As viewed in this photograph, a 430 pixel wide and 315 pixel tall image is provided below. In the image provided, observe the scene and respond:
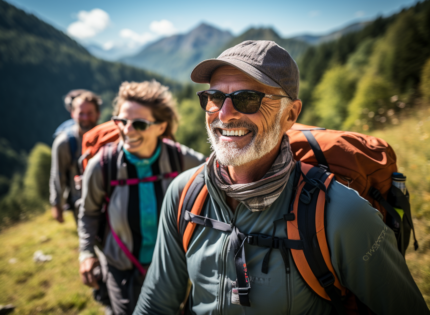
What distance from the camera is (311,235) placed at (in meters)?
1.24

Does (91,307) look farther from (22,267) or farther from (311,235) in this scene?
(311,235)

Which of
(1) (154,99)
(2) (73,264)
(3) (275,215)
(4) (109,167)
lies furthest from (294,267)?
(2) (73,264)

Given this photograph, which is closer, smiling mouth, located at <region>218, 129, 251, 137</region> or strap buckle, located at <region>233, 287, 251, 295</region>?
strap buckle, located at <region>233, 287, 251, 295</region>

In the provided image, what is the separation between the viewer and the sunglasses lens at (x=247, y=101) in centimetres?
141

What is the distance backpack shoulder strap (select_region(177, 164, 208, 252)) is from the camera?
1543 millimetres

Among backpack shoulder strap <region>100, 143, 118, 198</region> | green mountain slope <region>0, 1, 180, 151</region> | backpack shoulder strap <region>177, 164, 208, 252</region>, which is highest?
green mountain slope <region>0, 1, 180, 151</region>

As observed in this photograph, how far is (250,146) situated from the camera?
1.44 meters

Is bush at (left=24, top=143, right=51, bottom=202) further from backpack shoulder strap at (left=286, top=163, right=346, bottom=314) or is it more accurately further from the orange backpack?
backpack shoulder strap at (left=286, top=163, right=346, bottom=314)

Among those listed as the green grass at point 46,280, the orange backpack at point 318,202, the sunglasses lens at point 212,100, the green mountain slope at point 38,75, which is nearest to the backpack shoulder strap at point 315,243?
the orange backpack at point 318,202

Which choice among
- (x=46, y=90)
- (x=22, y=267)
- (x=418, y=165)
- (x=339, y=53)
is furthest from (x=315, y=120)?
(x=46, y=90)

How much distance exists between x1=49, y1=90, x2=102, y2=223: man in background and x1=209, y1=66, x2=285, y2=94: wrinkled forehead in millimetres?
3772

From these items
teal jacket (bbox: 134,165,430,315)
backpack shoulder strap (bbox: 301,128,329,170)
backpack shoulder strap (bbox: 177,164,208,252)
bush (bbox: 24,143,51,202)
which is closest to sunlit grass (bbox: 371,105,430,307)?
teal jacket (bbox: 134,165,430,315)

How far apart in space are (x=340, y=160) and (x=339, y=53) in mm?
53909

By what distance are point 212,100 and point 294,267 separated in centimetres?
110
